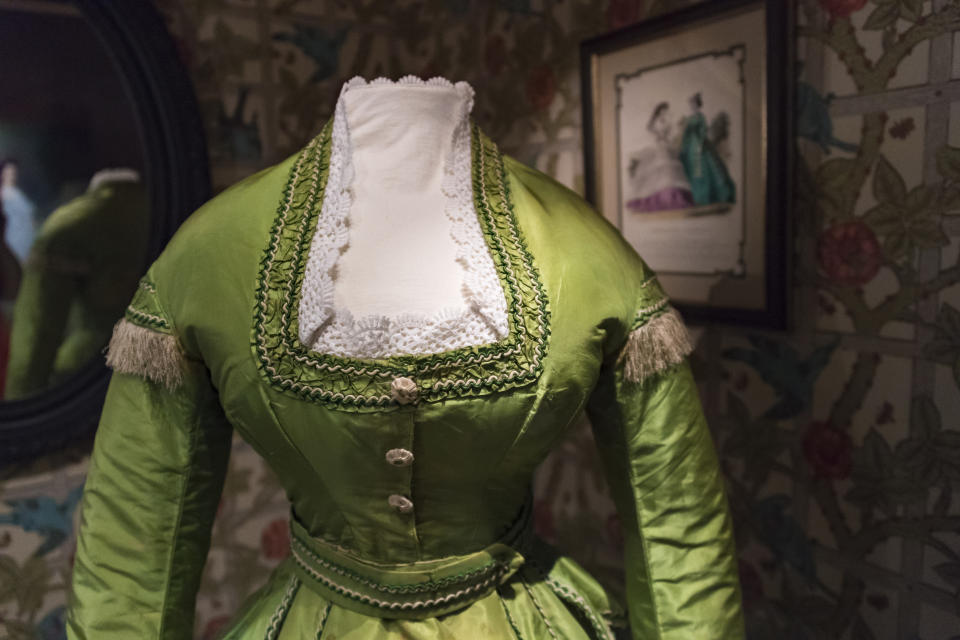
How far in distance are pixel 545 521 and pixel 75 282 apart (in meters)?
1.02

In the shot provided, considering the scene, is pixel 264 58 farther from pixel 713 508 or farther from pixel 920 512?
pixel 920 512

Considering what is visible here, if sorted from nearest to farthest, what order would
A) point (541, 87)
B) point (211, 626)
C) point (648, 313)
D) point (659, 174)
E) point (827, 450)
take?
point (648, 313), point (827, 450), point (659, 174), point (541, 87), point (211, 626)

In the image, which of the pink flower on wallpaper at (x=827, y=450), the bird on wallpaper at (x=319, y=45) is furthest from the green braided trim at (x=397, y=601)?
the bird on wallpaper at (x=319, y=45)

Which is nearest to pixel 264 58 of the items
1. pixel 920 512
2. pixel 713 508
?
pixel 713 508

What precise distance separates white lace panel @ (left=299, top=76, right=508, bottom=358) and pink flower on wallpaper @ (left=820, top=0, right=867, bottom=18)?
0.56 metres

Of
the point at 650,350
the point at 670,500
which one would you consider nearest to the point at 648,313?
the point at 650,350

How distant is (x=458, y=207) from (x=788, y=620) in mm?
830

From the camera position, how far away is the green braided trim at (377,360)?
1.79ft

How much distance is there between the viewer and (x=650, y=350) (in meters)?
0.63

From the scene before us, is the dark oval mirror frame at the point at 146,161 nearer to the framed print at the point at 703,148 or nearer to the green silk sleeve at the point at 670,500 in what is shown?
the framed print at the point at 703,148

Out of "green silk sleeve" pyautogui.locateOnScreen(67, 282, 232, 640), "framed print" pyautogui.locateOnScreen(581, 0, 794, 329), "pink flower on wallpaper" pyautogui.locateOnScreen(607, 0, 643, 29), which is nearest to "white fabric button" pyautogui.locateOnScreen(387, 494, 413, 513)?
"green silk sleeve" pyautogui.locateOnScreen(67, 282, 232, 640)

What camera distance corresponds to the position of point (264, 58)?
1.33 metres

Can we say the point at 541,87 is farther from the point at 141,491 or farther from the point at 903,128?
the point at 141,491

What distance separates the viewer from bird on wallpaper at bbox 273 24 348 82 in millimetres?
1352
